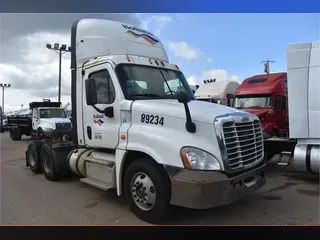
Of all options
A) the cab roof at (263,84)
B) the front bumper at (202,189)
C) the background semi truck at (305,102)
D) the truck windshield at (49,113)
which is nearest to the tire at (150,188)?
the front bumper at (202,189)

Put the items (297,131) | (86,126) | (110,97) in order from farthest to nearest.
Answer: (297,131) < (86,126) < (110,97)

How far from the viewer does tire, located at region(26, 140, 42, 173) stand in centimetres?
787

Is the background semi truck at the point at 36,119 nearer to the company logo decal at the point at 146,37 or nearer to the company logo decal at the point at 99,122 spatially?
the company logo decal at the point at 146,37

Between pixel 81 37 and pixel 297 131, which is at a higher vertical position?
pixel 81 37

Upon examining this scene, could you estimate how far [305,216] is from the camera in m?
4.79

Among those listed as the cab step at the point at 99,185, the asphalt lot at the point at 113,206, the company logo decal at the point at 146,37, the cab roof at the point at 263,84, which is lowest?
the asphalt lot at the point at 113,206

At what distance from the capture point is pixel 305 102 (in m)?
6.59

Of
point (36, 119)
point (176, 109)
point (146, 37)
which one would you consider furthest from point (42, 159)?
point (36, 119)

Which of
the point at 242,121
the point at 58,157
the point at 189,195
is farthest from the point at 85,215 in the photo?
the point at 242,121

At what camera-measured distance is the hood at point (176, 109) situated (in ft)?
13.8

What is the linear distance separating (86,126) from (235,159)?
2.95 metres

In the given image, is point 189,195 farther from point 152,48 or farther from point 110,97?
point 152,48

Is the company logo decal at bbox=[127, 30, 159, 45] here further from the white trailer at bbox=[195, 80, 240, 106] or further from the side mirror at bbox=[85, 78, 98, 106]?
the white trailer at bbox=[195, 80, 240, 106]

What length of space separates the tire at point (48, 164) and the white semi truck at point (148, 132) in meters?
0.62
